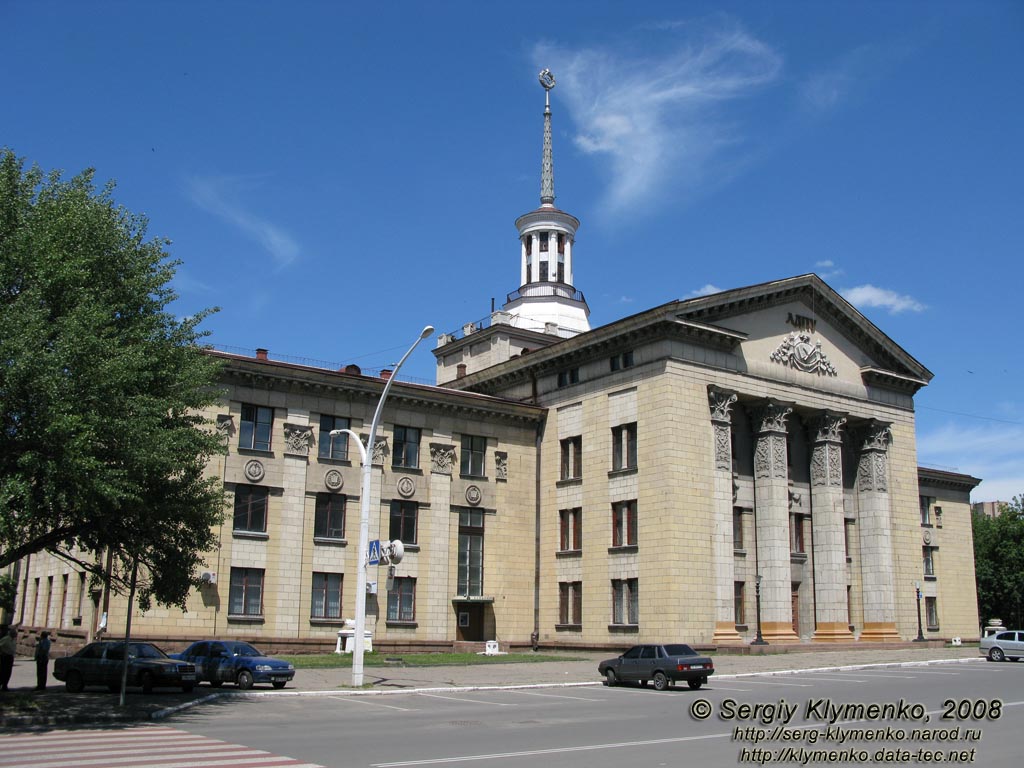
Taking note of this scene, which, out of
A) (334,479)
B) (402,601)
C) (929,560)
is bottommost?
(402,601)

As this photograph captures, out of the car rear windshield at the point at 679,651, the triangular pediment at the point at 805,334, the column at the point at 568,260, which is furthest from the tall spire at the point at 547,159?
the car rear windshield at the point at 679,651

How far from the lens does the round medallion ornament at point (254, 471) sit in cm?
4200

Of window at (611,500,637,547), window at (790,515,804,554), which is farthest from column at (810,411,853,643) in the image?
window at (611,500,637,547)

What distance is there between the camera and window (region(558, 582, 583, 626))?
47938mm

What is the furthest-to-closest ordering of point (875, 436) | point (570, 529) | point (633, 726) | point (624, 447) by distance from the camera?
point (875, 436) → point (570, 529) → point (624, 447) → point (633, 726)

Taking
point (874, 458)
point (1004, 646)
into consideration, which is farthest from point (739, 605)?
point (874, 458)

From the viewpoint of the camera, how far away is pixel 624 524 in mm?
46219

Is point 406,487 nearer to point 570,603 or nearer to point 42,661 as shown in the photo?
point 570,603

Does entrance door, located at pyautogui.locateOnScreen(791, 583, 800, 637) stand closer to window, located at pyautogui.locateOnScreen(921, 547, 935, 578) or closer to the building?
the building

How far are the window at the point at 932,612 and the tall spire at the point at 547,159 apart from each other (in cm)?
3587

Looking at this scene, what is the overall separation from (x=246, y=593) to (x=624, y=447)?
1827cm

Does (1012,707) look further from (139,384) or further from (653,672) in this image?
(139,384)

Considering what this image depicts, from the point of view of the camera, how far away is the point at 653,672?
29.2m

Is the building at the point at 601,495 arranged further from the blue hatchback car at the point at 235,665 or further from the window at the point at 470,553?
the blue hatchback car at the point at 235,665
